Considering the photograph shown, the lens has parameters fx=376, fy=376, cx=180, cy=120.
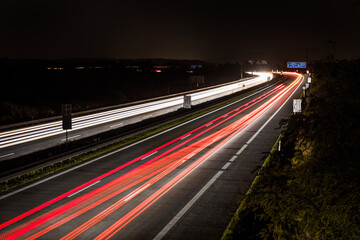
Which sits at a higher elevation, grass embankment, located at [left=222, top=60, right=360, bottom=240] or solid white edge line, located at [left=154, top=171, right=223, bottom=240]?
grass embankment, located at [left=222, top=60, right=360, bottom=240]

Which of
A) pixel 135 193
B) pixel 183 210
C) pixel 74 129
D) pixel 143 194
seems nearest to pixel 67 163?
pixel 135 193

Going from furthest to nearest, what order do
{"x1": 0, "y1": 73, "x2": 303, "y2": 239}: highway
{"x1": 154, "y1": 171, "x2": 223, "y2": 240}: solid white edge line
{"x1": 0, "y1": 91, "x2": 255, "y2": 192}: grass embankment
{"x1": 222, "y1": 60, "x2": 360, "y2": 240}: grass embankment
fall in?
{"x1": 0, "y1": 91, "x2": 255, "y2": 192}: grass embankment < {"x1": 0, "y1": 73, "x2": 303, "y2": 239}: highway < {"x1": 154, "y1": 171, "x2": 223, "y2": 240}: solid white edge line < {"x1": 222, "y1": 60, "x2": 360, "y2": 240}: grass embankment

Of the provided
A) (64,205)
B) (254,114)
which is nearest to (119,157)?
(64,205)

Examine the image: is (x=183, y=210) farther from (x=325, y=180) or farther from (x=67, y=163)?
(x=325, y=180)

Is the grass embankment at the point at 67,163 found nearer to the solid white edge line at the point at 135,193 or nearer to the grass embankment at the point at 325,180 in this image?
the solid white edge line at the point at 135,193

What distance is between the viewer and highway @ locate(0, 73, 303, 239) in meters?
13.1

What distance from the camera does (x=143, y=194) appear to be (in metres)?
16.9

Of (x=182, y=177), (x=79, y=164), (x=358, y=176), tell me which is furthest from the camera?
(x=79, y=164)

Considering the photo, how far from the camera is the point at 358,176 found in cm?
496

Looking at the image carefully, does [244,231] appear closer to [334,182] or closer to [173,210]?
[173,210]

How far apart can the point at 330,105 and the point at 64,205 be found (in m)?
12.4

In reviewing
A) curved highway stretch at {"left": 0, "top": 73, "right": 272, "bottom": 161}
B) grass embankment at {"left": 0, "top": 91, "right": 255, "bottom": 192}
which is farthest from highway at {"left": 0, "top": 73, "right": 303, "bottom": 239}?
curved highway stretch at {"left": 0, "top": 73, "right": 272, "bottom": 161}

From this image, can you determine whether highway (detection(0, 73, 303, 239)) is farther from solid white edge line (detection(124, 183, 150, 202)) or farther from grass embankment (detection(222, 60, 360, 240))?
grass embankment (detection(222, 60, 360, 240))

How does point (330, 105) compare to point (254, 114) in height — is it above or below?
above
